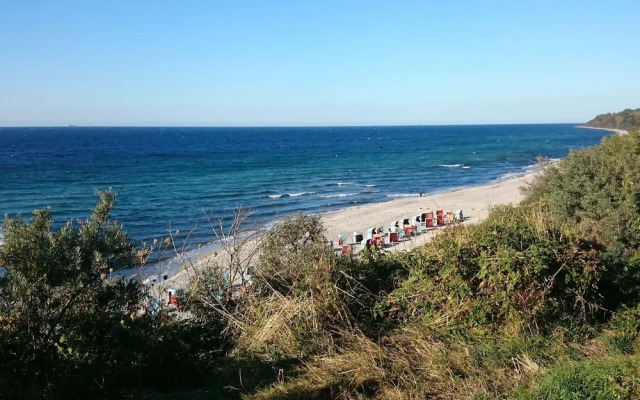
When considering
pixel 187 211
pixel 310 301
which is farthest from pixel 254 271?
pixel 187 211

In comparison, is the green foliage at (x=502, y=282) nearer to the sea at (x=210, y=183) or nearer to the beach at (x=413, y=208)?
the sea at (x=210, y=183)

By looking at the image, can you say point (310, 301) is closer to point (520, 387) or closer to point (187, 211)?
point (520, 387)

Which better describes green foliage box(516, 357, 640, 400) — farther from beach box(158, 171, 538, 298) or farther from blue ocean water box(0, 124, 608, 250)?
beach box(158, 171, 538, 298)

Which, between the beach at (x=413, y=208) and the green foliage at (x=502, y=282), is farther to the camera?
the beach at (x=413, y=208)

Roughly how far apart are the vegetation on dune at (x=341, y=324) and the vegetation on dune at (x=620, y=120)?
125565mm

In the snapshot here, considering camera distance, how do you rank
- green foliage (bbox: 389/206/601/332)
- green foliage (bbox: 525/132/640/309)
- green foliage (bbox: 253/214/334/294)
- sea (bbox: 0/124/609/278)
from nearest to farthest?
1. green foliage (bbox: 389/206/601/332)
2. green foliage (bbox: 253/214/334/294)
3. green foliage (bbox: 525/132/640/309)
4. sea (bbox: 0/124/609/278)

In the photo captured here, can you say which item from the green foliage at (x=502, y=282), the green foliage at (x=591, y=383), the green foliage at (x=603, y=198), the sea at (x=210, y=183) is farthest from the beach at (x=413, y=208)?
the green foliage at (x=591, y=383)

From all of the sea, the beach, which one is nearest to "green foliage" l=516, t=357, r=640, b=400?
the sea

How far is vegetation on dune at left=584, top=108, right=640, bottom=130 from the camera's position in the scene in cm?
12407

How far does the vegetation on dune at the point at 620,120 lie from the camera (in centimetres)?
12407

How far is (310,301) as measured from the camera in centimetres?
518

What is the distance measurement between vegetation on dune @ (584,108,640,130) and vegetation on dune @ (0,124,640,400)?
412 feet

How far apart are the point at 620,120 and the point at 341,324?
533 ft

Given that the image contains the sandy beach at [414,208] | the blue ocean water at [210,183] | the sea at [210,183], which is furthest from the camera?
the blue ocean water at [210,183]
